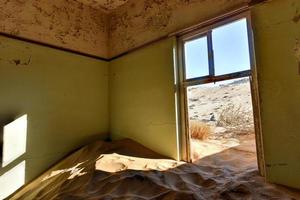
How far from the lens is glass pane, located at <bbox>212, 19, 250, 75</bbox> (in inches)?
101

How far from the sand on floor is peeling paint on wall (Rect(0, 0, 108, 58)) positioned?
193cm

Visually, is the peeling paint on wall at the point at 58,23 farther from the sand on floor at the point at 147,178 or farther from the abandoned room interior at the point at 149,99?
the sand on floor at the point at 147,178

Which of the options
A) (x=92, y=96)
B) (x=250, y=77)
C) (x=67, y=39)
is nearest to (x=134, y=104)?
(x=92, y=96)

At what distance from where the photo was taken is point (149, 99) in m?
3.43

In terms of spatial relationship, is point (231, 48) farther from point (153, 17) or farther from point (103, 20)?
point (103, 20)

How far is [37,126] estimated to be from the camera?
3.23 meters

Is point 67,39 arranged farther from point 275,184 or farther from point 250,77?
point 275,184

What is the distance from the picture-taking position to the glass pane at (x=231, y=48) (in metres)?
2.57

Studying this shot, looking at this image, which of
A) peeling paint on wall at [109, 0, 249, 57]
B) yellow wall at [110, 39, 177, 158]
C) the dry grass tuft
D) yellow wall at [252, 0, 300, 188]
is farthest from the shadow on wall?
yellow wall at [252, 0, 300, 188]

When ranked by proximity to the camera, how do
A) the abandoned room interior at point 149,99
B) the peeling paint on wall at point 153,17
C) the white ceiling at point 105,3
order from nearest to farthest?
1. the abandoned room interior at point 149,99
2. the peeling paint on wall at point 153,17
3. the white ceiling at point 105,3

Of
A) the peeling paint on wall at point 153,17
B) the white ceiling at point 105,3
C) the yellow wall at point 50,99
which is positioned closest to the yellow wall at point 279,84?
the peeling paint on wall at point 153,17

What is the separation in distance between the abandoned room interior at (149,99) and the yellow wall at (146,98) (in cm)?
2

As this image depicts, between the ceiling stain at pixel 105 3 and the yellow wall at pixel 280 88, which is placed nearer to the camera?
the yellow wall at pixel 280 88

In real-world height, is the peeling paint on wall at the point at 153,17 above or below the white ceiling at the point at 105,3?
below
